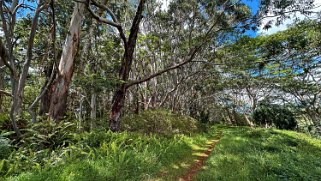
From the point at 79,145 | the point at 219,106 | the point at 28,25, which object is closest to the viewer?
the point at 79,145

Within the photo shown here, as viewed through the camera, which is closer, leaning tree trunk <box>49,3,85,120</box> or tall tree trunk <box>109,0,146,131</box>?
leaning tree trunk <box>49,3,85,120</box>

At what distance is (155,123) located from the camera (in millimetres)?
9461

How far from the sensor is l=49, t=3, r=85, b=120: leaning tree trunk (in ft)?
20.1

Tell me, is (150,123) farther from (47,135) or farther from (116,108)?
(47,135)

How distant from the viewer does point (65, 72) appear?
622 cm

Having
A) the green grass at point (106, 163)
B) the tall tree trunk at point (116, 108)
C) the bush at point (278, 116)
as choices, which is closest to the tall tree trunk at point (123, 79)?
the tall tree trunk at point (116, 108)

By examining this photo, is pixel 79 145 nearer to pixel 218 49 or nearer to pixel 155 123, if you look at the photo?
pixel 155 123

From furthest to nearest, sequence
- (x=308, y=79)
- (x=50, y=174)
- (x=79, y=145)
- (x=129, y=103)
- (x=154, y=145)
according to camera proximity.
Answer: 1. (x=308, y=79)
2. (x=129, y=103)
3. (x=154, y=145)
4. (x=79, y=145)
5. (x=50, y=174)

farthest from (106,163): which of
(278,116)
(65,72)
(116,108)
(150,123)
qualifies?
→ (278,116)

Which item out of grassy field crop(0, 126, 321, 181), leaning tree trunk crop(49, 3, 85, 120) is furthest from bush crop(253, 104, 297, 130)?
leaning tree trunk crop(49, 3, 85, 120)

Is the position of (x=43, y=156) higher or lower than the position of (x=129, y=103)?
lower

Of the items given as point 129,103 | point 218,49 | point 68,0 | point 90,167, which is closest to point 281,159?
point 90,167

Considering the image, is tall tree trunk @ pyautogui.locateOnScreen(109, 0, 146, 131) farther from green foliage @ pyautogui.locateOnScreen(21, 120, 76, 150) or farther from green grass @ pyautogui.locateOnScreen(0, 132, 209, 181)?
green foliage @ pyautogui.locateOnScreen(21, 120, 76, 150)

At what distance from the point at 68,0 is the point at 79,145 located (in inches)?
193
